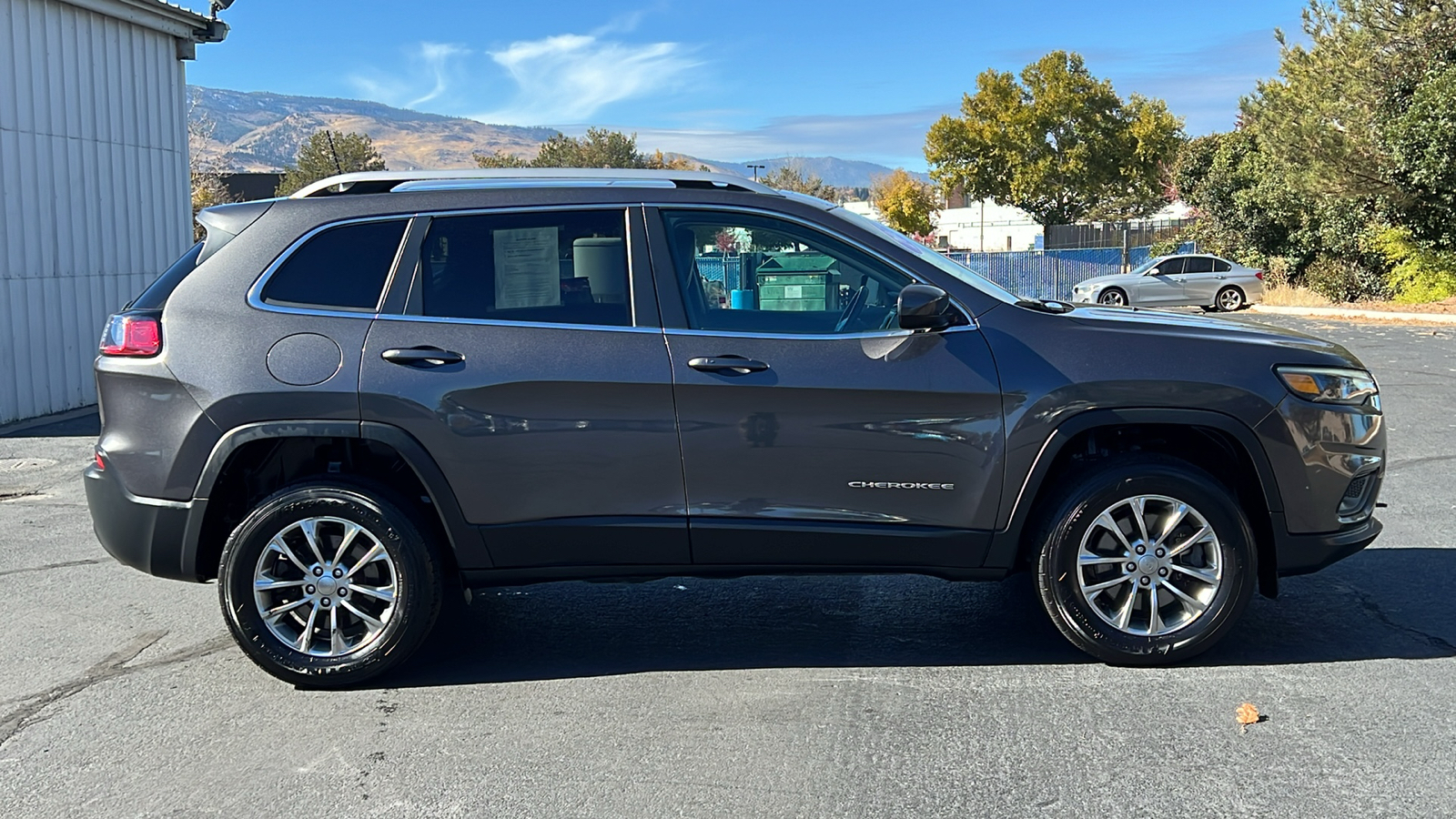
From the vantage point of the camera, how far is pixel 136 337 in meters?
4.67

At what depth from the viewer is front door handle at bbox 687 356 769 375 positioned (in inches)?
179

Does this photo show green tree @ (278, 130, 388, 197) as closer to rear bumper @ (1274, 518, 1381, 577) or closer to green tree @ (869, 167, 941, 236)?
green tree @ (869, 167, 941, 236)

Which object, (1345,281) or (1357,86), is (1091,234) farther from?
(1357,86)

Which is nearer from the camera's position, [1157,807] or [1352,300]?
[1157,807]

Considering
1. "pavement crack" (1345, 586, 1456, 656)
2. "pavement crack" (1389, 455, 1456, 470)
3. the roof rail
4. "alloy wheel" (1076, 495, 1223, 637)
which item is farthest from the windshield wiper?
"pavement crack" (1389, 455, 1456, 470)

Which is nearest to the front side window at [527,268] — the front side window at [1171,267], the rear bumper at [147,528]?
the rear bumper at [147,528]

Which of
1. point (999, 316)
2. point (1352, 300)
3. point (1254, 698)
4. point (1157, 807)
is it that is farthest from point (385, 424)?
point (1352, 300)

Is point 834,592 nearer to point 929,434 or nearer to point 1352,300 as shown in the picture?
point 929,434

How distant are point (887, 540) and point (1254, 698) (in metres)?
1.41

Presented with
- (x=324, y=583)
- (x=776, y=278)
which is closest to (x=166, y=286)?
(x=324, y=583)

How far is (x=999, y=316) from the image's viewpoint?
15.3 feet

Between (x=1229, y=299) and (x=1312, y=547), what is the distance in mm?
26719

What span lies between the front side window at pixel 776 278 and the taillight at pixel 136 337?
77.3 inches

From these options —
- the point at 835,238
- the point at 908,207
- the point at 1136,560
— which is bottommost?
the point at 1136,560
